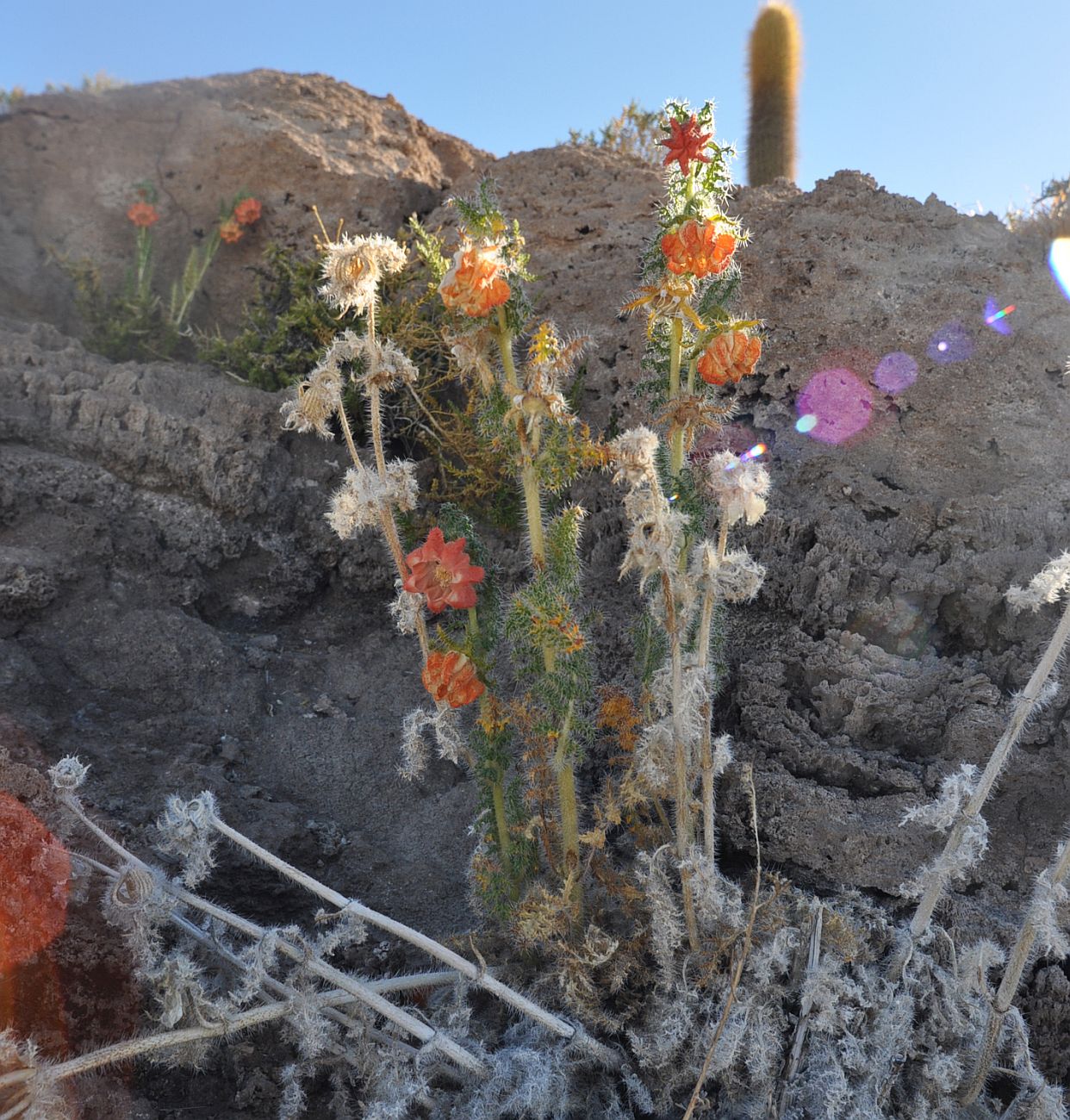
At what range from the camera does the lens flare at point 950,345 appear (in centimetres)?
306

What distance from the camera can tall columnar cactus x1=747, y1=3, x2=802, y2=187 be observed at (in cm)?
643

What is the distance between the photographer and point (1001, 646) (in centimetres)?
249

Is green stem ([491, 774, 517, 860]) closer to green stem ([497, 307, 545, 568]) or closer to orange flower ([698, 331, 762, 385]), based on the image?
green stem ([497, 307, 545, 568])

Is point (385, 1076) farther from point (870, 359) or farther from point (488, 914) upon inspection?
point (870, 359)

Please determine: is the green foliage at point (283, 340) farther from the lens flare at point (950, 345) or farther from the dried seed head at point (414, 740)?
the lens flare at point (950, 345)

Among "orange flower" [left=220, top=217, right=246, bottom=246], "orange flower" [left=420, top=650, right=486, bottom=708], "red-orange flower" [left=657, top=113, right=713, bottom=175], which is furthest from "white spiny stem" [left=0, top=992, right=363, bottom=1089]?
"orange flower" [left=220, top=217, right=246, bottom=246]

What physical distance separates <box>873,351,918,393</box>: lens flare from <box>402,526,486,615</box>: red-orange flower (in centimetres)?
179

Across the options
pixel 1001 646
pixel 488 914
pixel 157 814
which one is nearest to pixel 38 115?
pixel 157 814

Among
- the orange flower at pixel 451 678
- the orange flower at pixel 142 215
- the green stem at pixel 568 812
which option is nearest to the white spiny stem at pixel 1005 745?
the green stem at pixel 568 812

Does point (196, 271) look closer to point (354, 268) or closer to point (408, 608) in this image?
point (354, 268)

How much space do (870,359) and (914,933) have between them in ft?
6.33

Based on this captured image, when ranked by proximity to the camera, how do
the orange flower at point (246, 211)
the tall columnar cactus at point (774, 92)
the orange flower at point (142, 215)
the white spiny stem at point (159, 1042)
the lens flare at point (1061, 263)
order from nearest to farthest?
the white spiny stem at point (159, 1042) → the lens flare at point (1061, 263) → the orange flower at point (246, 211) → the orange flower at point (142, 215) → the tall columnar cactus at point (774, 92)

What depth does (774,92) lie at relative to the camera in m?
6.54

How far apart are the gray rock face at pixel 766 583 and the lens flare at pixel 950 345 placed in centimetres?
1
